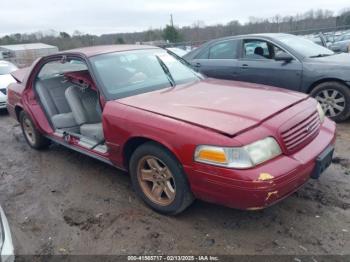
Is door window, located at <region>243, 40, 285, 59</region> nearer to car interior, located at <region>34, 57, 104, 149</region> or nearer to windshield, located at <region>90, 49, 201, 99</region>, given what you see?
windshield, located at <region>90, 49, 201, 99</region>

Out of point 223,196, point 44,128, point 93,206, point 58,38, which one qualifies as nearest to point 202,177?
point 223,196

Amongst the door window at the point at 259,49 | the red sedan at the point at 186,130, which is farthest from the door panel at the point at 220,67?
the red sedan at the point at 186,130

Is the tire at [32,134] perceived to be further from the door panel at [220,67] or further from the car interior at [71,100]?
the door panel at [220,67]

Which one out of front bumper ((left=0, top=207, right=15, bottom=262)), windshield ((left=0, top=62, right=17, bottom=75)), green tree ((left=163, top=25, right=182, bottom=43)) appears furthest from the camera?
green tree ((left=163, top=25, right=182, bottom=43))

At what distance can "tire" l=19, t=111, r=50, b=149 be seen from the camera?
16.4 feet

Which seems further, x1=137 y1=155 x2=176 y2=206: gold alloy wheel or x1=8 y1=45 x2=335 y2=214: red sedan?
x1=137 y1=155 x2=176 y2=206: gold alloy wheel

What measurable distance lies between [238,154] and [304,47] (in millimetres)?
4281

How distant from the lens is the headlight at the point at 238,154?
8.11 ft

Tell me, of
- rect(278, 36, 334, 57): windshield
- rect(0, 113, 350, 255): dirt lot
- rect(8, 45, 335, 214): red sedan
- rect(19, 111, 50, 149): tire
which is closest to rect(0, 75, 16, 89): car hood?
rect(19, 111, 50, 149): tire

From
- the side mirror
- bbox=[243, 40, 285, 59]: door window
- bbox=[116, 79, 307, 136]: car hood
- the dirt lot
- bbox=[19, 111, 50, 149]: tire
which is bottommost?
the dirt lot

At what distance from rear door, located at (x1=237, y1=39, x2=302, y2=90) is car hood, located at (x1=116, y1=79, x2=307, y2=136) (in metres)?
2.22

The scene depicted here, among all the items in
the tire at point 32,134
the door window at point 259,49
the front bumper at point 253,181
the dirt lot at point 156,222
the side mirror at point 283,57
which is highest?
the door window at point 259,49

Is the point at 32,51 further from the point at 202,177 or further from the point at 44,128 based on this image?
the point at 202,177

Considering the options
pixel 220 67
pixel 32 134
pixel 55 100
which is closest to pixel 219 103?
pixel 55 100
